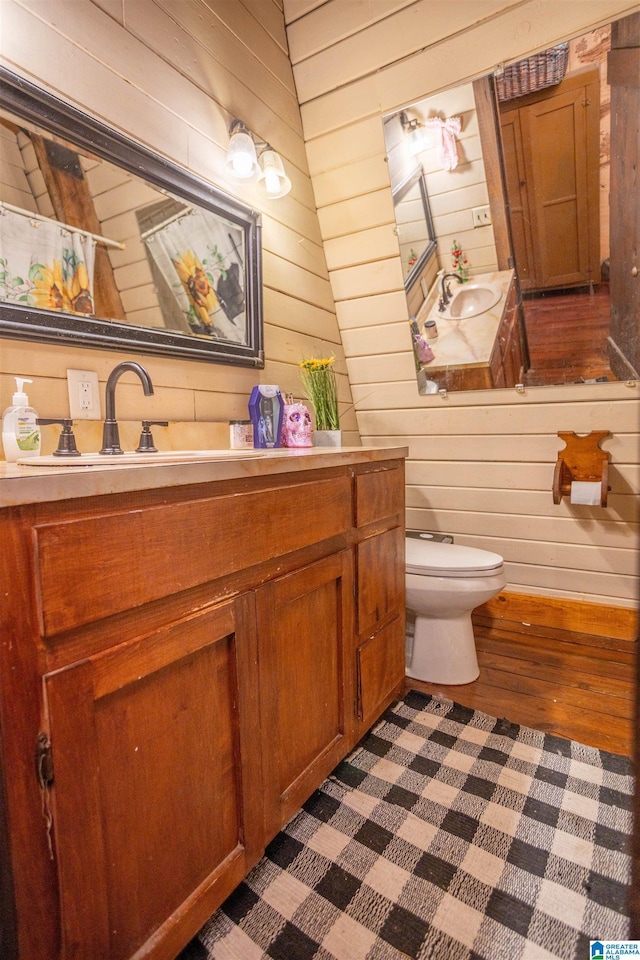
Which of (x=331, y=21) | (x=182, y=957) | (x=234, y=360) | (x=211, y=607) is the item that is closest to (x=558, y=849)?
(x=182, y=957)

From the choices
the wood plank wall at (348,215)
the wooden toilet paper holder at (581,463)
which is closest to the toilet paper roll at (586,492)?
the wooden toilet paper holder at (581,463)

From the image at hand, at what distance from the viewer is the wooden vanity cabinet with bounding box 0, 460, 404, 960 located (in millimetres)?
583

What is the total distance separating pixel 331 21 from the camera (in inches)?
66.7

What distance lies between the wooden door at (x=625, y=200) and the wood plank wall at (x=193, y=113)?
3.49 feet

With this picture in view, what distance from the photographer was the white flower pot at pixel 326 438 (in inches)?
68.6

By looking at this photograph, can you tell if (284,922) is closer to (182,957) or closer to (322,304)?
(182,957)

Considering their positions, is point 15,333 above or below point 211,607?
above

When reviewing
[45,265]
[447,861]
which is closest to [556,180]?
[45,265]

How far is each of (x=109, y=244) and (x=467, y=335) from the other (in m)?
1.28

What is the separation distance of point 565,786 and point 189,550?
1215mm

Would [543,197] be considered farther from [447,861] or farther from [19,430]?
[447,861]

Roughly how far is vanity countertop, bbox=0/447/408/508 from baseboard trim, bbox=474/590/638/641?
59.4 inches

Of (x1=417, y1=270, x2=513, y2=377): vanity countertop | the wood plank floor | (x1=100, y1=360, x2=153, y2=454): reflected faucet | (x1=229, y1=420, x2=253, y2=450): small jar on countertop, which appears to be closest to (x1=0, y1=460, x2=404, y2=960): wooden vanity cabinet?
(x1=100, y1=360, x2=153, y2=454): reflected faucet

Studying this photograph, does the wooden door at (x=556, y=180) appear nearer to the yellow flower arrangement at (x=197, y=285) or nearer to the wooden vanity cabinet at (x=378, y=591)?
the wooden vanity cabinet at (x=378, y=591)
